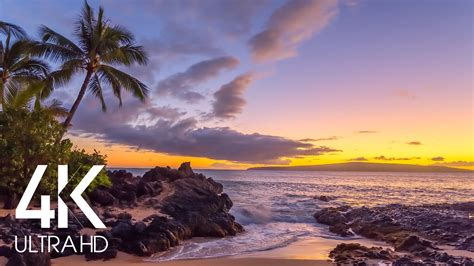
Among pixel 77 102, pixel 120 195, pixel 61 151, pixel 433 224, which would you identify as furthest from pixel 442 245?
pixel 77 102

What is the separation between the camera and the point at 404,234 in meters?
16.5

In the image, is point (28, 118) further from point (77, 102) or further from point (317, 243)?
point (317, 243)

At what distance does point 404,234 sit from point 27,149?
47.8ft

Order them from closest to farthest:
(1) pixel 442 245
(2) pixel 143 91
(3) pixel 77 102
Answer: (1) pixel 442 245 < (3) pixel 77 102 < (2) pixel 143 91

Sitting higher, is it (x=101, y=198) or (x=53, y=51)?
(x=53, y=51)

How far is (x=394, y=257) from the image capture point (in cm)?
1198

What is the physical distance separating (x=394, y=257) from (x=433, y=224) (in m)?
8.29

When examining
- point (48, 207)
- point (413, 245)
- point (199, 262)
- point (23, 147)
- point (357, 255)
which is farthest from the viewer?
point (23, 147)

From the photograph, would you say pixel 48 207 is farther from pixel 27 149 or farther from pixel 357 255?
pixel 357 255

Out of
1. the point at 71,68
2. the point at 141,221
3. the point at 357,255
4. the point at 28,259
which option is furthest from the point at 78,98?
the point at 357,255

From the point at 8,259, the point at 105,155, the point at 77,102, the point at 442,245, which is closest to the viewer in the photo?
the point at 8,259

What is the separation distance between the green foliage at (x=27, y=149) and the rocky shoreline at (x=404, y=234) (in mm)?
10748

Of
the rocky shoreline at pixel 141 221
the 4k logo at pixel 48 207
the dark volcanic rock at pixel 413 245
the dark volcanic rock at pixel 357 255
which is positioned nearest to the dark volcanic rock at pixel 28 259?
the rocky shoreline at pixel 141 221

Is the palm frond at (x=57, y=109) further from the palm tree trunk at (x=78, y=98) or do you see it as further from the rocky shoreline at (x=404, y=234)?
the rocky shoreline at (x=404, y=234)
